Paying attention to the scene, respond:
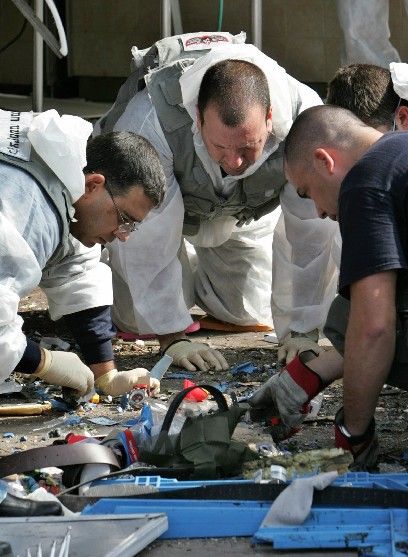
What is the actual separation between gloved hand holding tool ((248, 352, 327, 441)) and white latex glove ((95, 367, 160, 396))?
0.61 meters

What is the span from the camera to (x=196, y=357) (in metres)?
4.89

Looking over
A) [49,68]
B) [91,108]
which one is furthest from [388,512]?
[49,68]

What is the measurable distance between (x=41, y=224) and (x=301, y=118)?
2.88ft

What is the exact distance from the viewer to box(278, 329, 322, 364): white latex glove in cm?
491

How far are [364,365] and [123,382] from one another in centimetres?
129

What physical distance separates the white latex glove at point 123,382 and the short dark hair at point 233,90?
1.00 m

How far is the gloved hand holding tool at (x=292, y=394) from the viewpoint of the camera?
380 cm

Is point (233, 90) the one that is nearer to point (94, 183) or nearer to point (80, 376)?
point (94, 183)

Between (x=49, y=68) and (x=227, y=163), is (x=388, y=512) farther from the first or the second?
(x=49, y=68)

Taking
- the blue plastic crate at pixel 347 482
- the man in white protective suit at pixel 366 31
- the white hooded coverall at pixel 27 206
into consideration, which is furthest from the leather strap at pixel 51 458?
the man in white protective suit at pixel 366 31

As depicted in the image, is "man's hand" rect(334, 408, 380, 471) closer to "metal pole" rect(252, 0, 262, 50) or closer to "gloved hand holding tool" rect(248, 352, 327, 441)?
"gloved hand holding tool" rect(248, 352, 327, 441)

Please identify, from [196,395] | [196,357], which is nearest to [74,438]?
[196,395]

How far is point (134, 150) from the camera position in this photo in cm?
404

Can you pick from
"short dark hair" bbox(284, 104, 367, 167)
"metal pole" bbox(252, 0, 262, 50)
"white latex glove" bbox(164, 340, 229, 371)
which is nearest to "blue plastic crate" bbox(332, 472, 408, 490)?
"short dark hair" bbox(284, 104, 367, 167)
